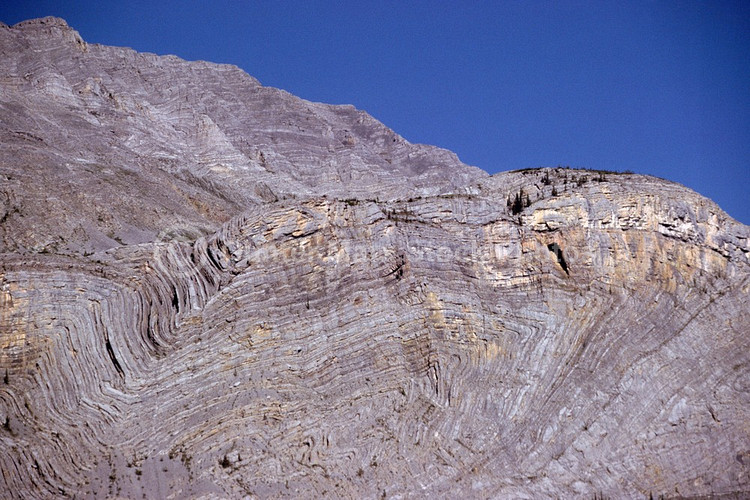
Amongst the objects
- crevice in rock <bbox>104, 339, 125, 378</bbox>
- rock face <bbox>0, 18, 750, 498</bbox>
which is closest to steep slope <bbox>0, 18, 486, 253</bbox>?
rock face <bbox>0, 18, 750, 498</bbox>

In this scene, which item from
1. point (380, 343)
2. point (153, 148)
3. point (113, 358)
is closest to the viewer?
point (113, 358)

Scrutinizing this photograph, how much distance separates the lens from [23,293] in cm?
2858

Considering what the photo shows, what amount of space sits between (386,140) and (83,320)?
4167cm

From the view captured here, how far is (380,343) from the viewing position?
31297 millimetres

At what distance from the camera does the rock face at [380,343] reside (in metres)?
27.2

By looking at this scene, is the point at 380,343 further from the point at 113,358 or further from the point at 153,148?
the point at 153,148

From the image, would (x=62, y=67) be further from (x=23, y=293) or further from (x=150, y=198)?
(x=23, y=293)

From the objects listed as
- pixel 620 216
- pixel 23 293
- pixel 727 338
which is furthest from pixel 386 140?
pixel 23 293

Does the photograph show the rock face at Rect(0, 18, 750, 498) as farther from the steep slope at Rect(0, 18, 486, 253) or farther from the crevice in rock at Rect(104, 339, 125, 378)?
the steep slope at Rect(0, 18, 486, 253)

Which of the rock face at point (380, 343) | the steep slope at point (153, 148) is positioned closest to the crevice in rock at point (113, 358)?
the rock face at point (380, 343)

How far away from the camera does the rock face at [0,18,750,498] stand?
27250mm

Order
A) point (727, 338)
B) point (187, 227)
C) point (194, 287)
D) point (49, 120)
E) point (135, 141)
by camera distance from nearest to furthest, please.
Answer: point (194, 287), point (727, 338), point (187, 227), point (49, 120), point (135, 141)

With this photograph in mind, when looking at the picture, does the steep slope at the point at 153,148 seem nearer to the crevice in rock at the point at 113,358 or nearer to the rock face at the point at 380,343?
the rock face at the point at 380,343

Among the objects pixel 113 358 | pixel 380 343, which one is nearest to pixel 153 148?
pixel 113 358
